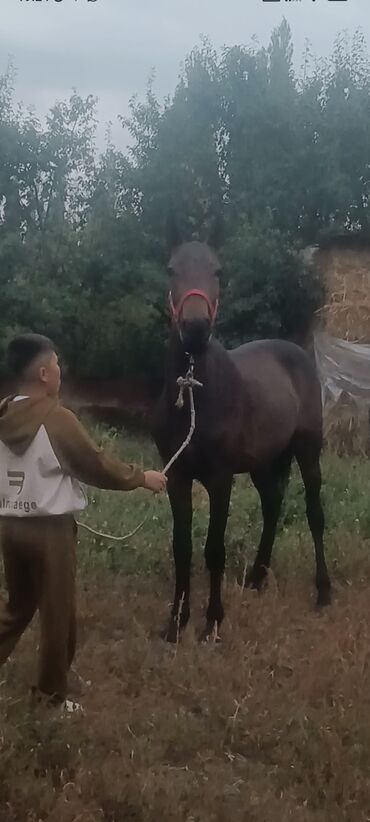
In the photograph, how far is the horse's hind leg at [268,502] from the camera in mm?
5105

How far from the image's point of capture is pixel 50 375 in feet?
9.83

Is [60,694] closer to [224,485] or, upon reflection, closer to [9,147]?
[224,485]

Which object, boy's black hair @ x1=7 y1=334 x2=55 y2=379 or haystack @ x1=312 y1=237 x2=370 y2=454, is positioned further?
haystack @ x1=312 y1=237 x2=370 y2=454

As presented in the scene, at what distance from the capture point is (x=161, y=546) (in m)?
5.31

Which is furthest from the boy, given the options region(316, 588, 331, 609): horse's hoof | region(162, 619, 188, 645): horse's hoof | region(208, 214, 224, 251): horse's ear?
region(316, 588, 331, 609): horse's hoof

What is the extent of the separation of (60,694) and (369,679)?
1.34 meters

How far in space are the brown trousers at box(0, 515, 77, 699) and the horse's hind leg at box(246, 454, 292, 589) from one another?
2104 mm

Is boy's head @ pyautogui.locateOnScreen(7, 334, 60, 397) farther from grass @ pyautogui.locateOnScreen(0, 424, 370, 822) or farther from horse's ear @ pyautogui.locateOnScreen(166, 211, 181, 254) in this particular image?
horse's ear @ pyautogui.locateOnScreen(166, 211, 181, 254)

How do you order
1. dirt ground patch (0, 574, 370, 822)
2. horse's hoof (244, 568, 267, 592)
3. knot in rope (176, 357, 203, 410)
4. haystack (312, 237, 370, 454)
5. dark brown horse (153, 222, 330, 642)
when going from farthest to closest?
1. haystack (312, 237, 370, 454)
2. horse's hoof (244, 568, 267, 592)
3. knot in rope (176, 357, 203, 410)
4. dark brown horse (153, 222, 330, 642)
5. dirt ground patch (0, 574, 370, 822)

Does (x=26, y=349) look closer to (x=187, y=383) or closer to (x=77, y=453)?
(x=77, y=453)

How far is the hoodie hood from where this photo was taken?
9.48 feet

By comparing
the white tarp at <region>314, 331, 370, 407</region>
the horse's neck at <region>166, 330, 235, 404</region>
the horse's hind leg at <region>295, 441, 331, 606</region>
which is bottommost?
the horse's hind leg at <region>295, 441, 331, 606</region>

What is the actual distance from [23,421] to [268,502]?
2611 millimetres

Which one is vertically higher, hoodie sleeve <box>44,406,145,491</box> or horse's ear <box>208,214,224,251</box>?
horse's ear <box>208,214,224,251</box>
